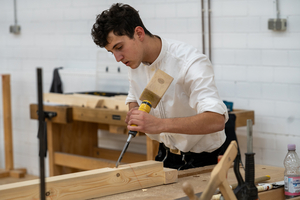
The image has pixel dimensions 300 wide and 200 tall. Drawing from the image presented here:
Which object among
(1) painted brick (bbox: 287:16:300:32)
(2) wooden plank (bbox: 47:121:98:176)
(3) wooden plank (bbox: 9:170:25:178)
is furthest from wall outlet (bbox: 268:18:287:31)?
(3) wooden plank (bbox: 9:170:25:178)

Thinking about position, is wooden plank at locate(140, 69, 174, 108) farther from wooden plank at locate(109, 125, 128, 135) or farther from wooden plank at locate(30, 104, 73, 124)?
wooden plank at locate(30, 104, 73, 124)

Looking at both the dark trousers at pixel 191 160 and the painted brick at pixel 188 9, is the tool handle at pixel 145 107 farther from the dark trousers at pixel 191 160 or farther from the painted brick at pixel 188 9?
the painted brick at pixel 188 9

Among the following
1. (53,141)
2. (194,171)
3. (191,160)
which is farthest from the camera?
(53,141)

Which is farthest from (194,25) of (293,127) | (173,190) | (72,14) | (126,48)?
(173,190)

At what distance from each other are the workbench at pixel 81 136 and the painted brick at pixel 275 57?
0.42m

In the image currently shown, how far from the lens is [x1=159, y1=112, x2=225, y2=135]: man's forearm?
1.51m

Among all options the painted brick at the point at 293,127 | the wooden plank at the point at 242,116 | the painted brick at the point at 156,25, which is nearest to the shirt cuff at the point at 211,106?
the wooden plank at the point at 242,116

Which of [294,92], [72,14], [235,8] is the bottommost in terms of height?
[294,92]

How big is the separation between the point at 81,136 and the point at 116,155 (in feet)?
1.38

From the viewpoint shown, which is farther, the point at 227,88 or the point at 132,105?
the point at 227,88

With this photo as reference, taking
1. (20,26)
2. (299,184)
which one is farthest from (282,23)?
(20,26)

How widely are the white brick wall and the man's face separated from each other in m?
1.72

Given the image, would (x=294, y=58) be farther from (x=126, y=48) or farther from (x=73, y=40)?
(x=73, y=40)

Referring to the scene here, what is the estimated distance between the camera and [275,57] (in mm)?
3064
